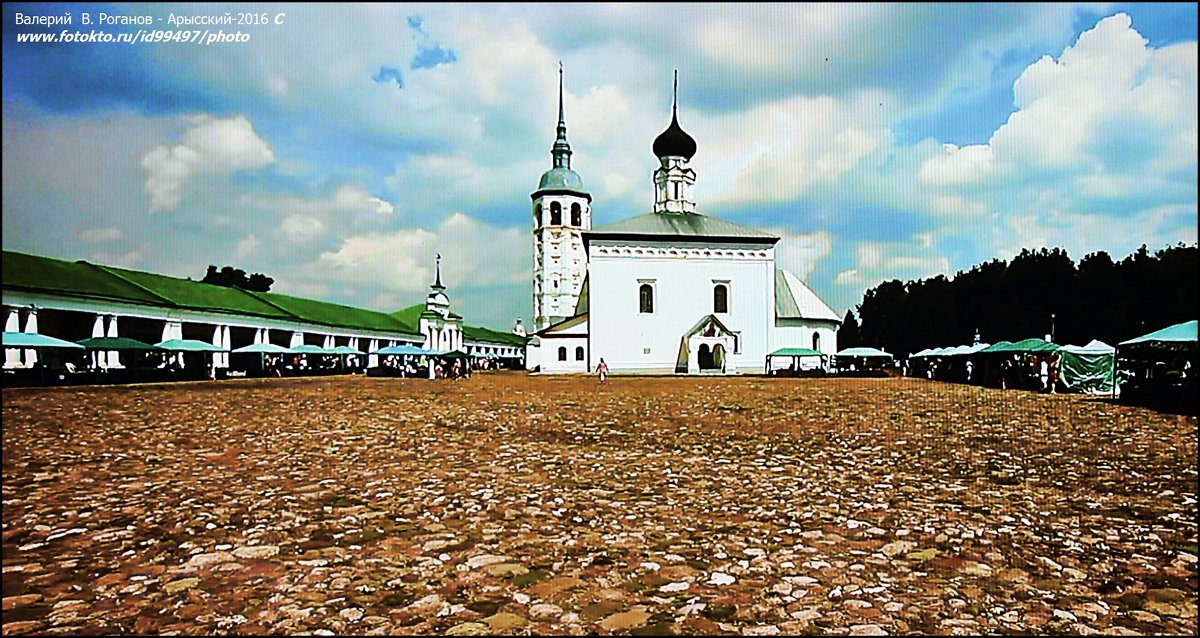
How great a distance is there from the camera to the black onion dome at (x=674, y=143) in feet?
202

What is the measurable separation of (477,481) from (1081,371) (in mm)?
24700

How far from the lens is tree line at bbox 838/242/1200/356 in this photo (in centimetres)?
4738

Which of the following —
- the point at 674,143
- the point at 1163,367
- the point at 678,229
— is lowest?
the point at 1163,367

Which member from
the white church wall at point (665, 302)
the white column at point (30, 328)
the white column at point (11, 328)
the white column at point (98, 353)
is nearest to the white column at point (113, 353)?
the white column at point (98, 353)

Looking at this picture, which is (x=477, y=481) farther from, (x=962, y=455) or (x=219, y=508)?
(x=962, y=455)

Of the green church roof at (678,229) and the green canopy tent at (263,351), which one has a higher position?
the green church roof at (678,229)

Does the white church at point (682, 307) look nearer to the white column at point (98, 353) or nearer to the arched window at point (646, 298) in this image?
the arched window at point (646, 298)

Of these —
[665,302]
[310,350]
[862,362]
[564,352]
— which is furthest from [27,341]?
[862,362]

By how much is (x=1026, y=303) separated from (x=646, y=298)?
81.9 feet

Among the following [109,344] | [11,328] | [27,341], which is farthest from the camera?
[109,344]

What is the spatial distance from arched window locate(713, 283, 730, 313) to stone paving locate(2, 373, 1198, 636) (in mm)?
41102

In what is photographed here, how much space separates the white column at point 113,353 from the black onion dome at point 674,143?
41.2 metres

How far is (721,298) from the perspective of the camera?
171 ft

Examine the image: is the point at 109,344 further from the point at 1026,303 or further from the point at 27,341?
the point at 1026,303
